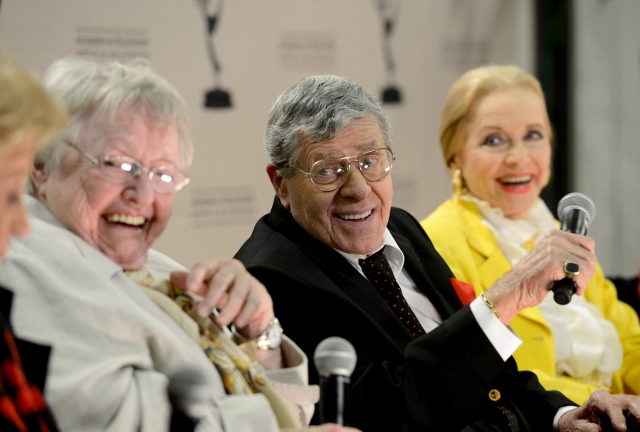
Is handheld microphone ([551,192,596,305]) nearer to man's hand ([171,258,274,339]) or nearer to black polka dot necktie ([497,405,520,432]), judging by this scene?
black polka dot necktie ([497,405,520,432])

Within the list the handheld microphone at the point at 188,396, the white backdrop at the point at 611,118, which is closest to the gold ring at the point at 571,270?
the handheld microphone at the point at 188,396

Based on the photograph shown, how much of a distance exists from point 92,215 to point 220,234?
269 cm

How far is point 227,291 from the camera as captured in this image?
1684 mm

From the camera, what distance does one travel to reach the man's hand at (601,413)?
2.30 metres

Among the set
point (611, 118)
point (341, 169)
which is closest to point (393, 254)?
point (341, 169)

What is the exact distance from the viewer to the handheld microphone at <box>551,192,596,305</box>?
7.30 ft

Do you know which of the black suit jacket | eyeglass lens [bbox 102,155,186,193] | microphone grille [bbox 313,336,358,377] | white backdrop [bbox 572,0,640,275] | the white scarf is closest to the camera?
microphone grille [bbox 313,336,358,377]

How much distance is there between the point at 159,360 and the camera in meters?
1.54

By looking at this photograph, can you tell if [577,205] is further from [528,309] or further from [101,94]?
[101,94]

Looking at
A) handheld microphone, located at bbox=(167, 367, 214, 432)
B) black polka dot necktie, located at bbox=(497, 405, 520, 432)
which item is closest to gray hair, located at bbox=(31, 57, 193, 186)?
handheld microphone, located at bbox=(167, 367, 214, 432)

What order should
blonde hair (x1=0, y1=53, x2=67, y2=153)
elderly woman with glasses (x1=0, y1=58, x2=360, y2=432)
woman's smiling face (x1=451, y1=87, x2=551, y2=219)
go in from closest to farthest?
blonde hair (x1=0, y1=53, x2=67, y2=153) → elderly woman with glasses (x1=0, y1=58, x2=360, y2=432) → woman's smiling face (x1=451, y1=87, x2=551, y2=219)

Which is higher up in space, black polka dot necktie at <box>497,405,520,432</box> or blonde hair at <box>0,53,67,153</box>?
blonde hair at <box>0,53,67,153</box>

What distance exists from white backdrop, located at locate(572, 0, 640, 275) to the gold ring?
3640mm

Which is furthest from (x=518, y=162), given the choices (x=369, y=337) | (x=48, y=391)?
(x=48, y=391)
